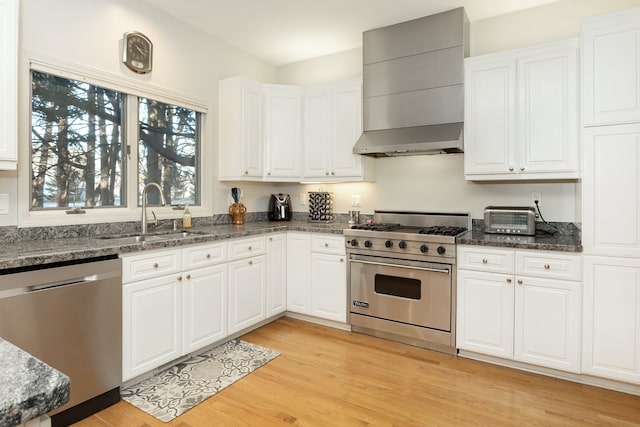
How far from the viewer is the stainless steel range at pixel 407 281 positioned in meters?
2.91

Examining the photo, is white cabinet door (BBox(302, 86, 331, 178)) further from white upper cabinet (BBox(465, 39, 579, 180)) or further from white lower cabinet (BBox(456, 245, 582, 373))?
white lower cabinet (BBox(456, 245, 582, 373))

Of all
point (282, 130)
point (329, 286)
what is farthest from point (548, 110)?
point (282, 130)

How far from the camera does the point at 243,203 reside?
13.5ft

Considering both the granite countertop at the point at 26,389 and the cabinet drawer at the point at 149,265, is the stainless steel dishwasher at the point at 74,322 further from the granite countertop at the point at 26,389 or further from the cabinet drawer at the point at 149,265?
the granite countertop at the point at 26,389

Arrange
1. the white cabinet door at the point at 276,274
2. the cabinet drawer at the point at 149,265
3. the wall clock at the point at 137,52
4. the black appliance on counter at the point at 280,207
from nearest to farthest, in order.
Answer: the cabinet drawer at the point at 149,265, the wall clock at the point at 137,52, the white cabinet door at the point at 276,274, the black appliance on counter at the point at 280,207

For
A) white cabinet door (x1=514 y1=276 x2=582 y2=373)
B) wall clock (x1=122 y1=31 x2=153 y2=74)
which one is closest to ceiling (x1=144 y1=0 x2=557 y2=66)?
wall clock (x1=122 y1=31 x2=153 y2=74)

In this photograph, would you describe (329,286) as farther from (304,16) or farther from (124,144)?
(304,16)

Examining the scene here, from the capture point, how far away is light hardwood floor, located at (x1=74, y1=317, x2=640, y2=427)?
2.08 metres

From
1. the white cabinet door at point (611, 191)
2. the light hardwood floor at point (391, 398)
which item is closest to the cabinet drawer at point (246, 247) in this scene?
the light hardwood floor at point (391, 398)

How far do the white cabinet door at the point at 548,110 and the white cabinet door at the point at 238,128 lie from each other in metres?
2.39

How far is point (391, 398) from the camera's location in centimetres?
231

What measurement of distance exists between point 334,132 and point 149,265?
7.27ft

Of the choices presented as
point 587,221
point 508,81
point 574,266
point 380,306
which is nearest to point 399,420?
point 380,306

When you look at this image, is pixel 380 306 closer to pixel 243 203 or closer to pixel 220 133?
pixel 243 203
